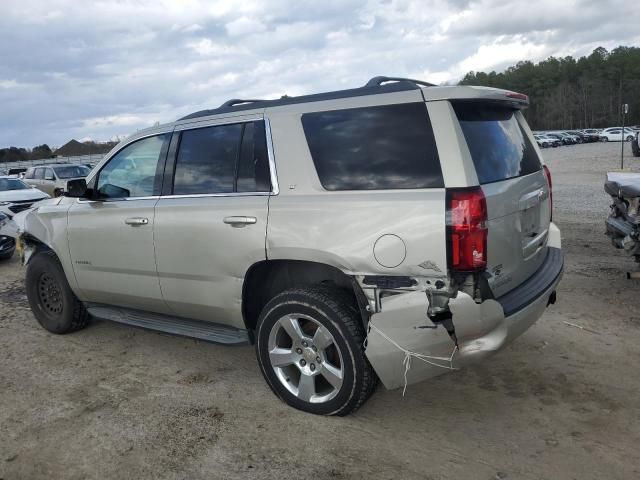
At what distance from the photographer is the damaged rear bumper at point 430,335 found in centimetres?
291

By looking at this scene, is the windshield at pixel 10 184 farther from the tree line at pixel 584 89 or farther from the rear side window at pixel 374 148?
the tree line at pixel 584 89

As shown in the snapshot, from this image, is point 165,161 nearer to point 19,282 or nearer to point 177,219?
point 177,219

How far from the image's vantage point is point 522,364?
13.6 ft

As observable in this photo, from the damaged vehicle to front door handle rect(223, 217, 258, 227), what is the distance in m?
4.17

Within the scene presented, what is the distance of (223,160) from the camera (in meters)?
3.84

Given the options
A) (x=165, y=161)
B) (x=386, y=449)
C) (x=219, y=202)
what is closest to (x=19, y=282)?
(x=165, y=161)

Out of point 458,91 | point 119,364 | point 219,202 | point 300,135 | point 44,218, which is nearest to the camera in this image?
point 458,91

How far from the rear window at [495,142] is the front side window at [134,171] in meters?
2.30

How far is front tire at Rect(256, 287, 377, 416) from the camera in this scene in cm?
Answer: 321

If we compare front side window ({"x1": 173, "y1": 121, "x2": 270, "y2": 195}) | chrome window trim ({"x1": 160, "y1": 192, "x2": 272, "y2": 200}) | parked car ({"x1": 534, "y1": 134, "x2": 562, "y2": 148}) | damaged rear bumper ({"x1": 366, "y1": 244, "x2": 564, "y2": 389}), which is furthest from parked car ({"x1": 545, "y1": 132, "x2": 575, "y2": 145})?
damaged rear bumper ({"x1": 366, "y1": 244, "x2": 564, "y2": 389})

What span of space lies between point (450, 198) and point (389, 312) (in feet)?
2.32

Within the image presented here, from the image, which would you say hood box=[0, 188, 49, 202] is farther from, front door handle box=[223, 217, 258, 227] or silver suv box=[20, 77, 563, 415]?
front door handle box=[223, 217, 258, 227]

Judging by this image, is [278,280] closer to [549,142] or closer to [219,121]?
[219,121]

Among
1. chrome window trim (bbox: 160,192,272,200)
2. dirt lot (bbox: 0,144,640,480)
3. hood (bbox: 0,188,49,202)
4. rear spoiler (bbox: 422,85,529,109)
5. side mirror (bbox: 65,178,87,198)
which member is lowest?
dirt lot (bbox: 0,144,640,480)
